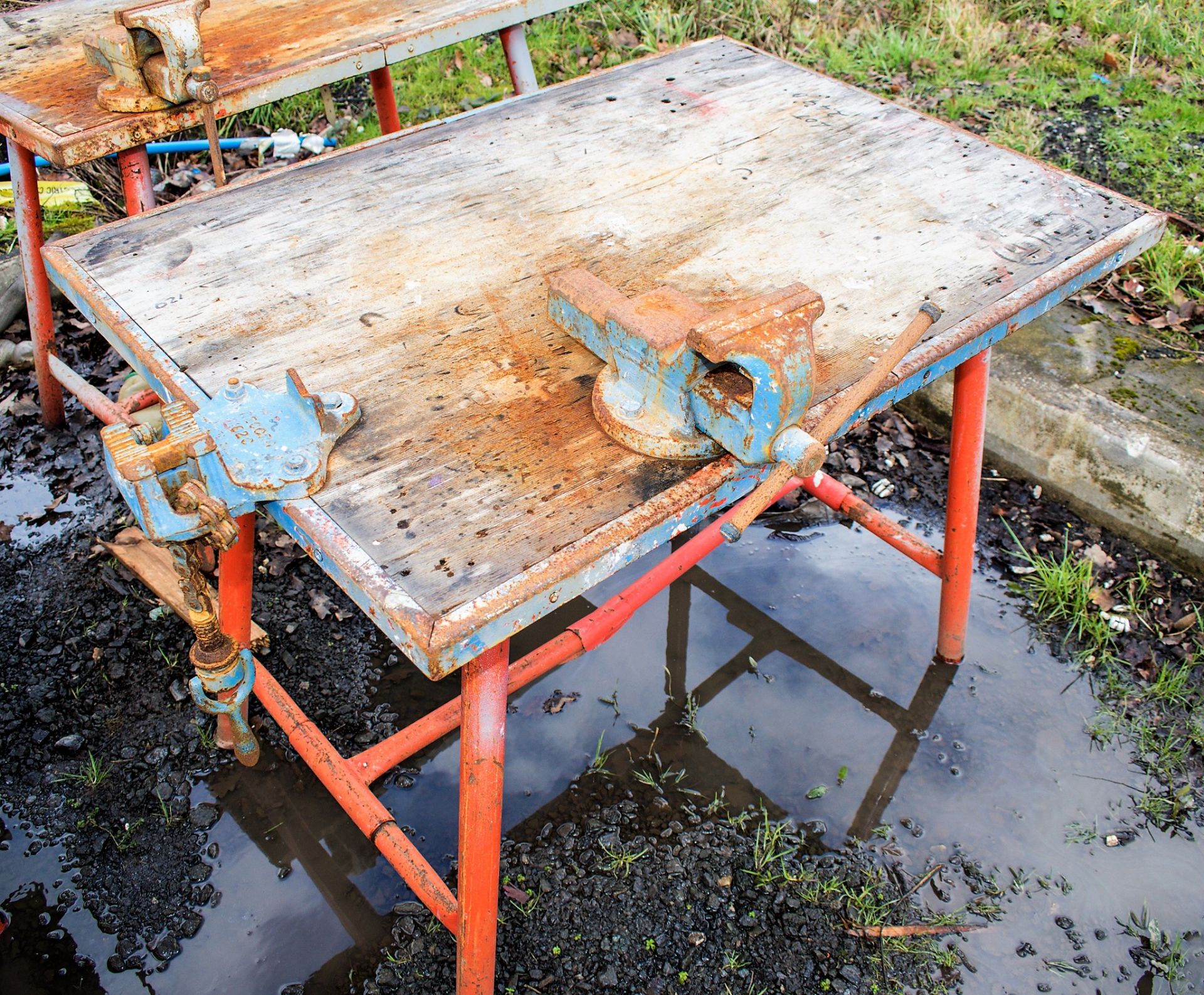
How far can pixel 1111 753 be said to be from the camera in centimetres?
241

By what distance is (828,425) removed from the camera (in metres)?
1.32

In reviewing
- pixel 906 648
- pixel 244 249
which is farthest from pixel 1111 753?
pixel 244 249

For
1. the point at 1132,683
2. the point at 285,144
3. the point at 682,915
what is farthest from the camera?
the point at 285,144

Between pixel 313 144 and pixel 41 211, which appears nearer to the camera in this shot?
pixel 41 211

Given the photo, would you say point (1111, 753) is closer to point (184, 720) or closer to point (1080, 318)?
point (1080, 318)

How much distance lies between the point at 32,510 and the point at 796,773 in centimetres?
253

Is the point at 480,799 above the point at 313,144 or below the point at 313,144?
below

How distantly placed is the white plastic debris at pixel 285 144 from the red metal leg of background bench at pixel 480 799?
3.54 metres

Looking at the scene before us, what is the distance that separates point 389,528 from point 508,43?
223cm

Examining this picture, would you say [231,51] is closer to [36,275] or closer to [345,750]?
[36,275]

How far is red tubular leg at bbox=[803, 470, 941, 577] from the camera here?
243cm

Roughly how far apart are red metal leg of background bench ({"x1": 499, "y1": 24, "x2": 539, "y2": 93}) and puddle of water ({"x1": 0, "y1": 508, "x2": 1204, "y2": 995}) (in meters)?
1.67

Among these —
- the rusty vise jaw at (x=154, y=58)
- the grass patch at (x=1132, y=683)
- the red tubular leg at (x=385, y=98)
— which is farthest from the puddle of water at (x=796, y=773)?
the red tubular leg at (x=385, y=98)

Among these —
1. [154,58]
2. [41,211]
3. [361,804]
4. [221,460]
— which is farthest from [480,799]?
[41,211]
